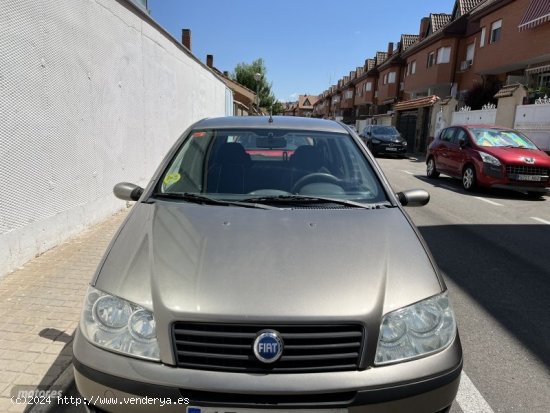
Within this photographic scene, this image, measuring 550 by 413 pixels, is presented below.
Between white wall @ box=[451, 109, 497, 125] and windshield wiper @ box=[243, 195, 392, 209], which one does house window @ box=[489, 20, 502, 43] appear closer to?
white wall @ box=[451, 109, 497, 125]

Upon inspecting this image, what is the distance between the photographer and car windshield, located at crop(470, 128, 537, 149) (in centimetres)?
1191

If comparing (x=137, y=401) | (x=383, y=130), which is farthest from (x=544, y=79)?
(x=137, y=401)

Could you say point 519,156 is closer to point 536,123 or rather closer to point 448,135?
point 448,135

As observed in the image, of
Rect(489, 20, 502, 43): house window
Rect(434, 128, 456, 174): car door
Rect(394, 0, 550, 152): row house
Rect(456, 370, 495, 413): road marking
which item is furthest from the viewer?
Rect(489, 20, 502, 43): house window

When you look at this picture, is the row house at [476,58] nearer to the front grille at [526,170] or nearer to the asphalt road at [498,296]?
the front grille at [526,170]

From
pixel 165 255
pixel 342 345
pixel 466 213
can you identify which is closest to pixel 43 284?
pixel 165 255

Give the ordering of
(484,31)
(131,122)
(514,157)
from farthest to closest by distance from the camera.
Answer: (484,31) < (514,157) < (131,122)

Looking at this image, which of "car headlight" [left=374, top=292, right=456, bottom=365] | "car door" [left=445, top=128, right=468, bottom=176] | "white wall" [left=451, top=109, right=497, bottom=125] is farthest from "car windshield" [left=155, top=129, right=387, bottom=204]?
"white wall" [left=451, top=109, right=497, bottom=125]

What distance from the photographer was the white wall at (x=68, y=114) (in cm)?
445

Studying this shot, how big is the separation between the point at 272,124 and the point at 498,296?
9.56 ft

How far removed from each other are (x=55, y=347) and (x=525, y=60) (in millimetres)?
24878

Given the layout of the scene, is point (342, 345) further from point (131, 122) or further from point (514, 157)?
point (514, 157)

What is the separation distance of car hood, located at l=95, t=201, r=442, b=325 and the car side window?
12000 millimetres

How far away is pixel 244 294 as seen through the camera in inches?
75.9
